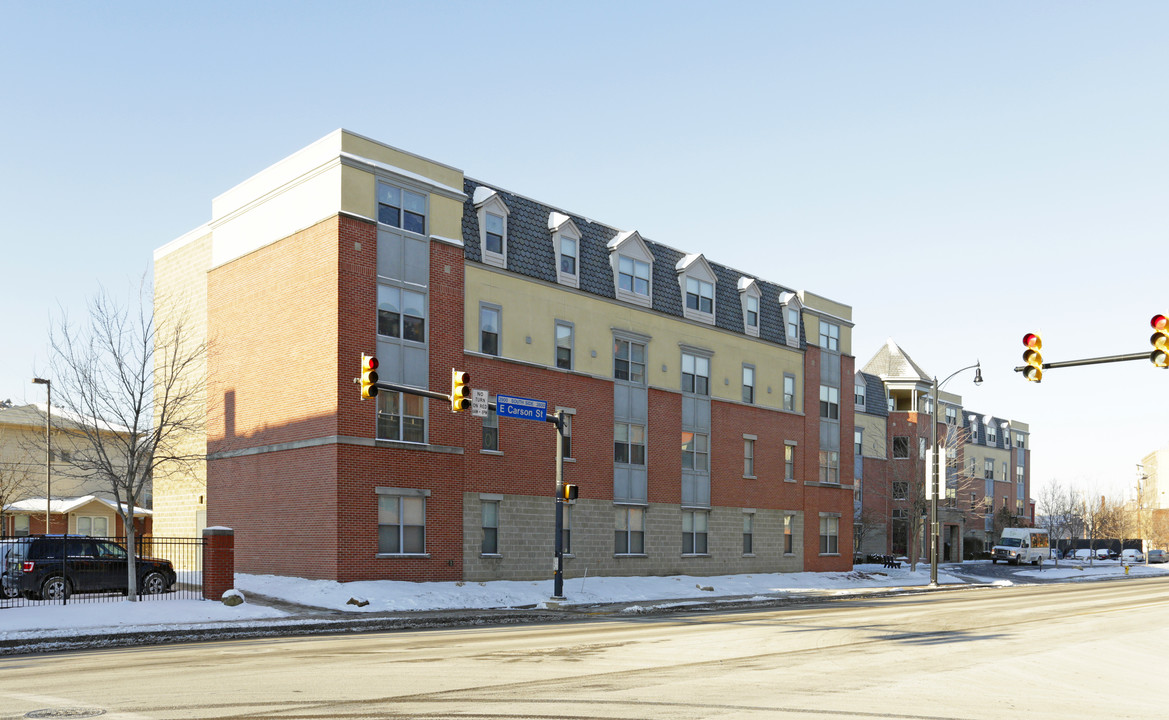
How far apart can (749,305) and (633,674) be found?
34.4m

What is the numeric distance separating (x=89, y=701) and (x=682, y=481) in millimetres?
32559

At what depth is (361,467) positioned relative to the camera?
30844 mm

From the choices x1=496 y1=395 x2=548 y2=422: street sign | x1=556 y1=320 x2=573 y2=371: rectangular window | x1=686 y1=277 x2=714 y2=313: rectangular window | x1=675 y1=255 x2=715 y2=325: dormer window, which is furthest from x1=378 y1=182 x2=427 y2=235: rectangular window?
x1=686 y1=277 x2=714 y2=313: rectangular window

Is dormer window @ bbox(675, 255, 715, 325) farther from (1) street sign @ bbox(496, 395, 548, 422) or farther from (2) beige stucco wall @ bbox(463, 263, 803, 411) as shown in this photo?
(1) street sign @ bbox(496, 395, 548, 422)

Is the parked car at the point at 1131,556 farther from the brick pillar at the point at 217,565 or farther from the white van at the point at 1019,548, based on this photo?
the brick pillar at the point at 217,565

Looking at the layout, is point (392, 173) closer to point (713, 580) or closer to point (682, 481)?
point (682, 481)

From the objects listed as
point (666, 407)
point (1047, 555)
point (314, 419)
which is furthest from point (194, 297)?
point (1047, 555)

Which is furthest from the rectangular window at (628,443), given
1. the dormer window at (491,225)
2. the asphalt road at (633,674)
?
the asphalt road at (633,674)

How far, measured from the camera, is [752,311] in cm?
4803

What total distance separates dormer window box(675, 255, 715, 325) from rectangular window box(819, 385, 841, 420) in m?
9.99

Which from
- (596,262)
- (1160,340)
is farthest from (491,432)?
(1160,340)

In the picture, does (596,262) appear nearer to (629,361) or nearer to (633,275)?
(633,275)

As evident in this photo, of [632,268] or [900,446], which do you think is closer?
[632,268]

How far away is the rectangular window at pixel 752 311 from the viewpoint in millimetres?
47844
